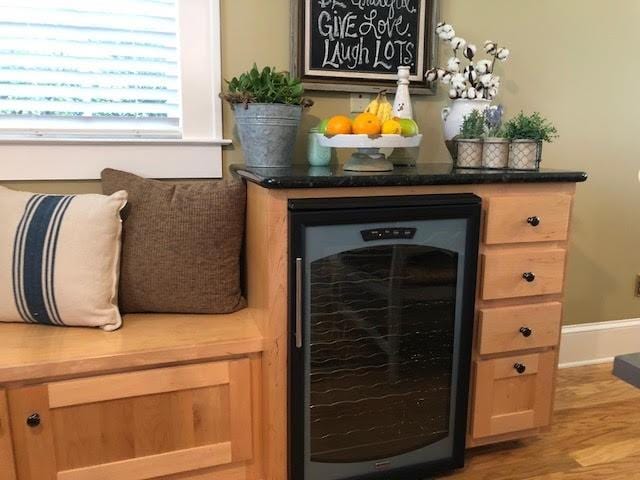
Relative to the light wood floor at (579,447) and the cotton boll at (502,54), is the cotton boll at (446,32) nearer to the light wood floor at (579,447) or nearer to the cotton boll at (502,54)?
the cotton boll at (502,54)

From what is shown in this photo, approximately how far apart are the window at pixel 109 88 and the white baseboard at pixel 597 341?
185 centimetres

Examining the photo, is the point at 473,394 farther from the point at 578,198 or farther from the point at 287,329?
the point at 578,198

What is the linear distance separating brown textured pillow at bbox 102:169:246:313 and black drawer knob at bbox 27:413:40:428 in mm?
414

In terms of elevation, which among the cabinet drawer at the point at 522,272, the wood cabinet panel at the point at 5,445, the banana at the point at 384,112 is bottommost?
the wood cabinet panel at the point at 5,445

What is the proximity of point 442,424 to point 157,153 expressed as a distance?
4.35ft

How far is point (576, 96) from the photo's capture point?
2398 millimetres

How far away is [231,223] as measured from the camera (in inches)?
69.1

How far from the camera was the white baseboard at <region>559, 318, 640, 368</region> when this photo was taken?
8.59 ft

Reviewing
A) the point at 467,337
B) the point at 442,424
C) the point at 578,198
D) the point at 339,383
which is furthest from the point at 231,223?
the point at 578,198

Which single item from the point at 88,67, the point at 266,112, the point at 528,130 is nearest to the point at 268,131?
the point at 266,112

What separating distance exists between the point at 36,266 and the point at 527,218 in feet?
4.92

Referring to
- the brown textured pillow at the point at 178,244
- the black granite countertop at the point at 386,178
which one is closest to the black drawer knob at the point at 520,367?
the black granite countertop at the point at 386,178

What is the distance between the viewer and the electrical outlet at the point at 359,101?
6.86 ft

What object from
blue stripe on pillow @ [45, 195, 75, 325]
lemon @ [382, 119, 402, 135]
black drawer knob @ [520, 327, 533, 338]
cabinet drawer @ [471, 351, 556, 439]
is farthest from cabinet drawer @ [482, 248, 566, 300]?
blue stripe on pillow @ [45, 195, 75, 325]
